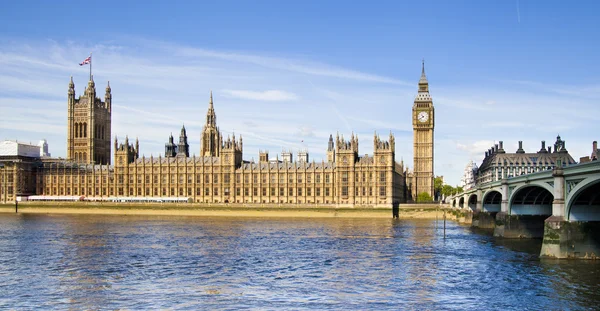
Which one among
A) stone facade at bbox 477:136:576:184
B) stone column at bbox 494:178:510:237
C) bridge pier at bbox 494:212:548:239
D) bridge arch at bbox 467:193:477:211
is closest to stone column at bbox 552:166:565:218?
bridge pier at bbox 494:212:548:239

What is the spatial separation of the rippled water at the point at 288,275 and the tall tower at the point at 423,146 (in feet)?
345

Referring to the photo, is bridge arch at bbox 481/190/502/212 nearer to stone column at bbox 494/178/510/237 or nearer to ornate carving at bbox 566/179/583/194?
stone column at bbox 494/178/510/237

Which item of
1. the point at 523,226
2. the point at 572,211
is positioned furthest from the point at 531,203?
the point at 572,211

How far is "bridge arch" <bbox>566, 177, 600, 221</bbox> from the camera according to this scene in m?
53.8

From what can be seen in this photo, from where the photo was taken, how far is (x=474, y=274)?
50.9 meters

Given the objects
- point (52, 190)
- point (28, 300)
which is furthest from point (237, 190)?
point (28, 300)

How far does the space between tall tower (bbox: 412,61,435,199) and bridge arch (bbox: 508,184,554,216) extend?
330ft

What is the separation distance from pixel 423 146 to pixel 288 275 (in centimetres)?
13815

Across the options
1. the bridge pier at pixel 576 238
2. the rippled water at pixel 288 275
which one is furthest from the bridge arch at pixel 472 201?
the bridge pier at pixel 576 238

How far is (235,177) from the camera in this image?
163250mm

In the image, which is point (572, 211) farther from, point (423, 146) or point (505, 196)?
point (423, 146)

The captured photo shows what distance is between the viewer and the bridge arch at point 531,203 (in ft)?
258

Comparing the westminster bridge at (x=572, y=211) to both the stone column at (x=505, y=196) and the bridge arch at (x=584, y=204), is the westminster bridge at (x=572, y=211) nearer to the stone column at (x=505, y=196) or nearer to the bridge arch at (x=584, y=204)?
the bridge arch at (x=584, y=204)

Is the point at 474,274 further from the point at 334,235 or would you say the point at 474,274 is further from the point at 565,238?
the point at 334,235
